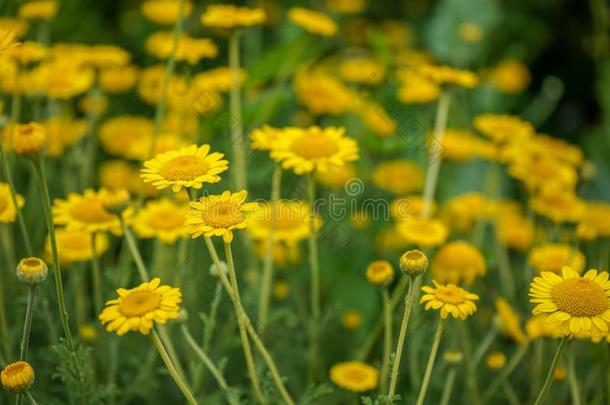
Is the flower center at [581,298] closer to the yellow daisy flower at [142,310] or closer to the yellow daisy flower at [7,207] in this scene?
the yellow daisy flower at [142,310]

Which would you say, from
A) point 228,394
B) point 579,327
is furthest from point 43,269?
point 579,327

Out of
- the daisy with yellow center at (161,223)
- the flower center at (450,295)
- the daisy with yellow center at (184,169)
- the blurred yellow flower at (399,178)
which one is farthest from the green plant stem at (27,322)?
the blurred yellow flower at (399,178)

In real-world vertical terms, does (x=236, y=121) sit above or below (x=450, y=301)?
above

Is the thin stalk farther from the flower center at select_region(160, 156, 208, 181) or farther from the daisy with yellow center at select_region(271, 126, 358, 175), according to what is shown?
the flower center at select_region(160, 156, 208, 181)

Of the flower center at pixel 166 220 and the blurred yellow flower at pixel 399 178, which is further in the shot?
the blurred yellow flower at pixel 399 178

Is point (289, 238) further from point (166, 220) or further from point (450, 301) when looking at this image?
point (450, 301)

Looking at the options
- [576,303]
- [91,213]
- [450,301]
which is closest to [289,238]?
[91,213]
